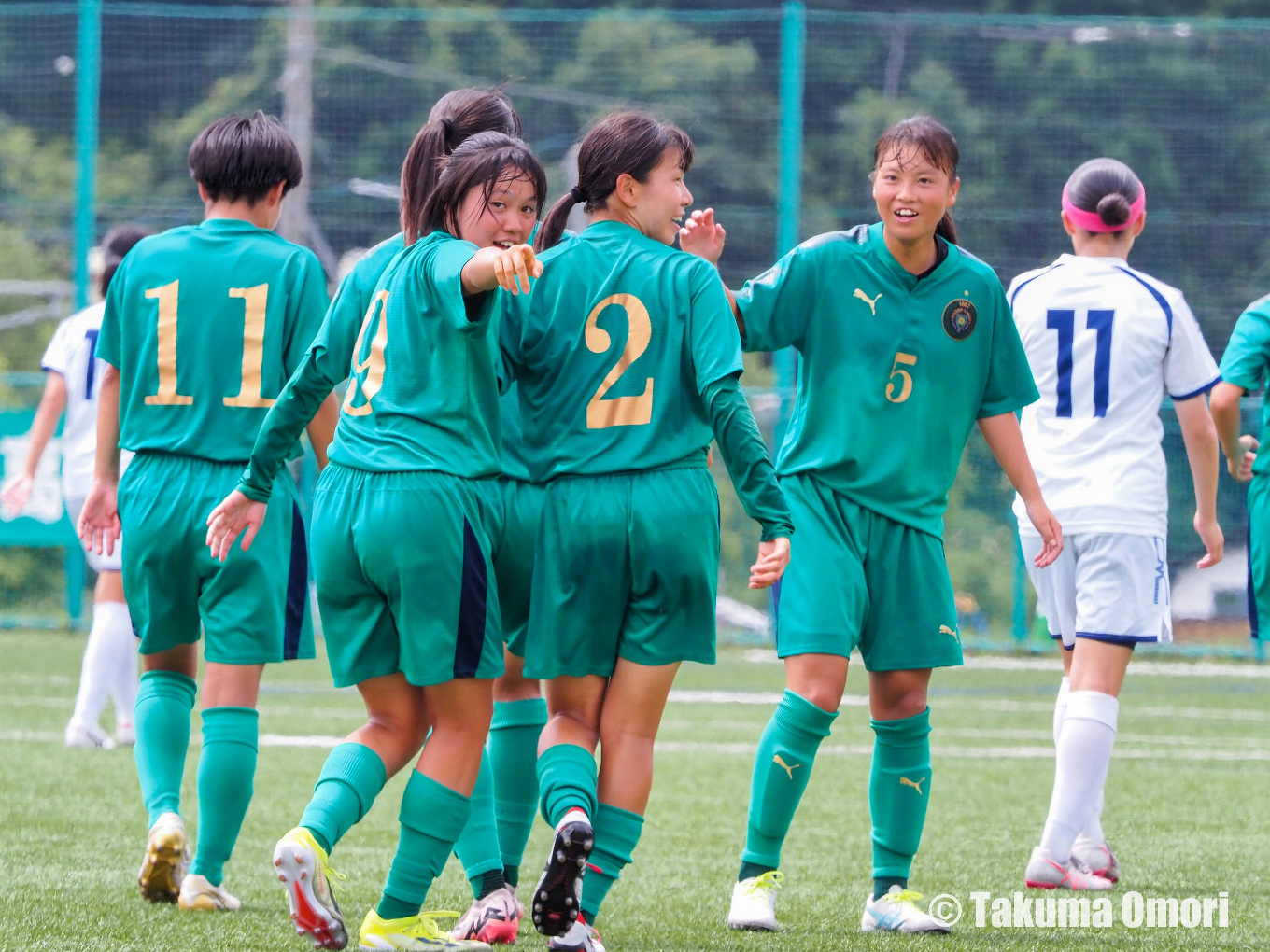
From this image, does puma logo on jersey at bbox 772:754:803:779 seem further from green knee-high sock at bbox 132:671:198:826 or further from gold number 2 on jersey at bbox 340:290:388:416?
green knee-high sock at bbox 132:671:198:826

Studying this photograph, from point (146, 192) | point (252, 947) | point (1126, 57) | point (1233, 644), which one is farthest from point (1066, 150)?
point (252, 947)

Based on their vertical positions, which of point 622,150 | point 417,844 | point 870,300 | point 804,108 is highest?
point 804,108

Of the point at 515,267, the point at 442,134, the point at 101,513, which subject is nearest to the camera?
the point at 515,267

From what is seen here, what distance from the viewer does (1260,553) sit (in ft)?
14.8

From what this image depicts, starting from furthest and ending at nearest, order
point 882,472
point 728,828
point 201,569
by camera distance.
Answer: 1. point 728,828
2. point 201,569
3. point 882,472

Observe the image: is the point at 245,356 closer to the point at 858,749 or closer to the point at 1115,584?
the point at 1115,584

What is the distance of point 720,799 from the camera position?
605 cm

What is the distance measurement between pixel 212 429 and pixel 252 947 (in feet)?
4.19

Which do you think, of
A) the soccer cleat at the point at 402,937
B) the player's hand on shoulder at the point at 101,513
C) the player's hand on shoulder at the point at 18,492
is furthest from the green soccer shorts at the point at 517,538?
the player's hand on shoulder at the point at 18,492

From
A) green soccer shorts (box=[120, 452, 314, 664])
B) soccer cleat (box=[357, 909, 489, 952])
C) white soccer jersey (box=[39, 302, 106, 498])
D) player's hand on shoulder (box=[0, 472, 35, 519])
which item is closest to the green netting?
player's hand on shoulder (box=[0, 472, 35, 519])

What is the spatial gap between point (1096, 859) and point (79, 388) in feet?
15.5

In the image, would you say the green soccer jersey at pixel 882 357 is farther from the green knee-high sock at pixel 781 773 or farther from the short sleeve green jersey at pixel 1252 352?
the short sleeve green jersey at pixel 1252 352

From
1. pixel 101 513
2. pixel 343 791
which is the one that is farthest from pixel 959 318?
pixel 101 513

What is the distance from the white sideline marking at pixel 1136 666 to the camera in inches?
443
